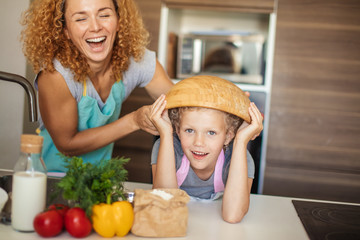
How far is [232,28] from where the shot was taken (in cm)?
324

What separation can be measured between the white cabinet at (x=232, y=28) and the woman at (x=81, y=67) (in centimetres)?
118

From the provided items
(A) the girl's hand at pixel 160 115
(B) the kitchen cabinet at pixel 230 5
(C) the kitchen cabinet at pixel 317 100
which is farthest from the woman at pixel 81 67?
(C) the kitchen cabinet at pixel 317 100

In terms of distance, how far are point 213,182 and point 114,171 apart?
564 mm

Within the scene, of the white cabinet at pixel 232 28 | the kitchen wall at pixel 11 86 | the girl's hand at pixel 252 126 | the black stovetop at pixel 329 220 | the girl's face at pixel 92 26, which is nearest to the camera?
the black stovetop at pixel 329 220

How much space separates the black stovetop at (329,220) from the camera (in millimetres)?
1057

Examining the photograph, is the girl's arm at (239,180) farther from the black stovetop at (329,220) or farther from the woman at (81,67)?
the woman at (81,67)

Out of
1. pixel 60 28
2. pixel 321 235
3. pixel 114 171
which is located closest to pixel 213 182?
pixel 321 235

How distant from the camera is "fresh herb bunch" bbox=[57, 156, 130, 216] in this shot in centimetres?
90

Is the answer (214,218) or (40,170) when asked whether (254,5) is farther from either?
(40,170)

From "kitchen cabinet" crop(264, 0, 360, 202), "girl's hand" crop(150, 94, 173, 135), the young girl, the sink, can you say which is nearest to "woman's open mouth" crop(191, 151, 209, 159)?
the young girl

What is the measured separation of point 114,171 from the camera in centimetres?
94

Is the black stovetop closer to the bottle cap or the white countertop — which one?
the white countertop

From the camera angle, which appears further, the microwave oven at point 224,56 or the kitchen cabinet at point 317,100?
the microwave oven at point 224,56

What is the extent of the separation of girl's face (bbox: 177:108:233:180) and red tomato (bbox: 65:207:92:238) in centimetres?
53
